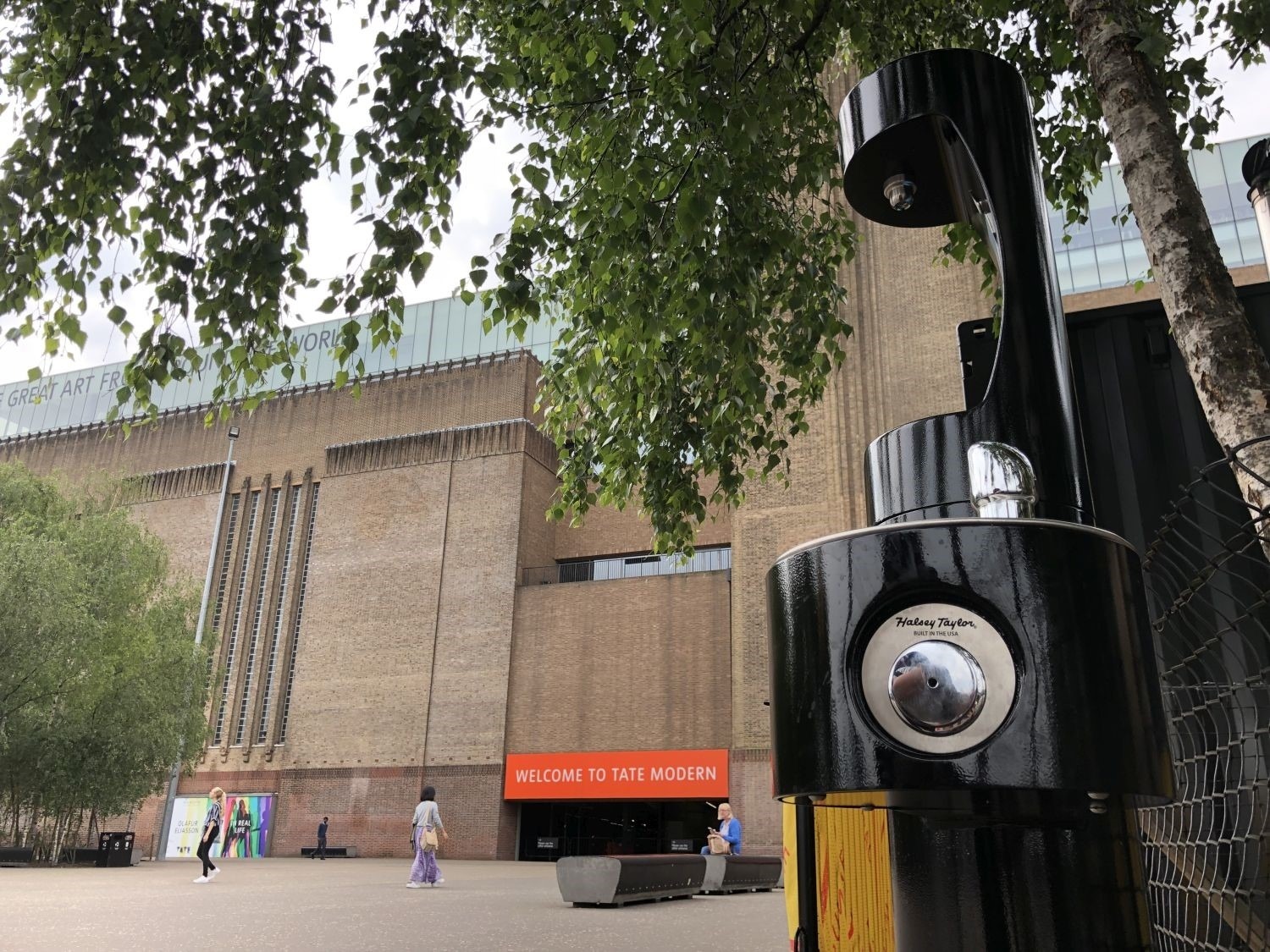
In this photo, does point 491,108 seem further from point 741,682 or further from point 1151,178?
point 741,682

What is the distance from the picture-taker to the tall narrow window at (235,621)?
35688 millimetres

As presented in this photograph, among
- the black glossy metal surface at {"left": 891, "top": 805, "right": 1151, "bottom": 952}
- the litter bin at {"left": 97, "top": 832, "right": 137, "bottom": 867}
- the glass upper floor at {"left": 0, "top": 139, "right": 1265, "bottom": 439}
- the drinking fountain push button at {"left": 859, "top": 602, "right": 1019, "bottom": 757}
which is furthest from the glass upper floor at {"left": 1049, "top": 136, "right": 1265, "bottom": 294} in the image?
the drinking fountain push button at {"left": 859, "top": 602, "right": 1019, "bottom": 757}

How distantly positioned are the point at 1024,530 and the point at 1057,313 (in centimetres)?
49

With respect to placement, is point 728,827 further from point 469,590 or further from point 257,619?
point 257,619

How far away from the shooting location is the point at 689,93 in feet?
14.8

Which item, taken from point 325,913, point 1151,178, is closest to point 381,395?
point 325,913

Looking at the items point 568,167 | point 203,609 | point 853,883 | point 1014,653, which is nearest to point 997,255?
point 1014,653

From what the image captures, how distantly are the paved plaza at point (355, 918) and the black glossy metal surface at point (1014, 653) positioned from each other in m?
7.38

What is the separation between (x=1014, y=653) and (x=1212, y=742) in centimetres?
311

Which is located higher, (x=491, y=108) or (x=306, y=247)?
(x=491, y=108)

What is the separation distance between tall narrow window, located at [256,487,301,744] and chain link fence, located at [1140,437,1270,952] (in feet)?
118

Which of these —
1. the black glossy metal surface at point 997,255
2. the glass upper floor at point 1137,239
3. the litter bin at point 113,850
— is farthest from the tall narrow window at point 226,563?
the black glossy metal surface at point 997,255

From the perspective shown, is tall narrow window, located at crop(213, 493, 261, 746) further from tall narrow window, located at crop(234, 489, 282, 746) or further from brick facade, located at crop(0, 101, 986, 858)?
tall narrow window, located at crop(234, 489, 282, 746)

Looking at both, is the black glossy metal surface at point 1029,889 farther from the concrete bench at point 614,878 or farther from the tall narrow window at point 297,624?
the tall narrow window at point 297,624
